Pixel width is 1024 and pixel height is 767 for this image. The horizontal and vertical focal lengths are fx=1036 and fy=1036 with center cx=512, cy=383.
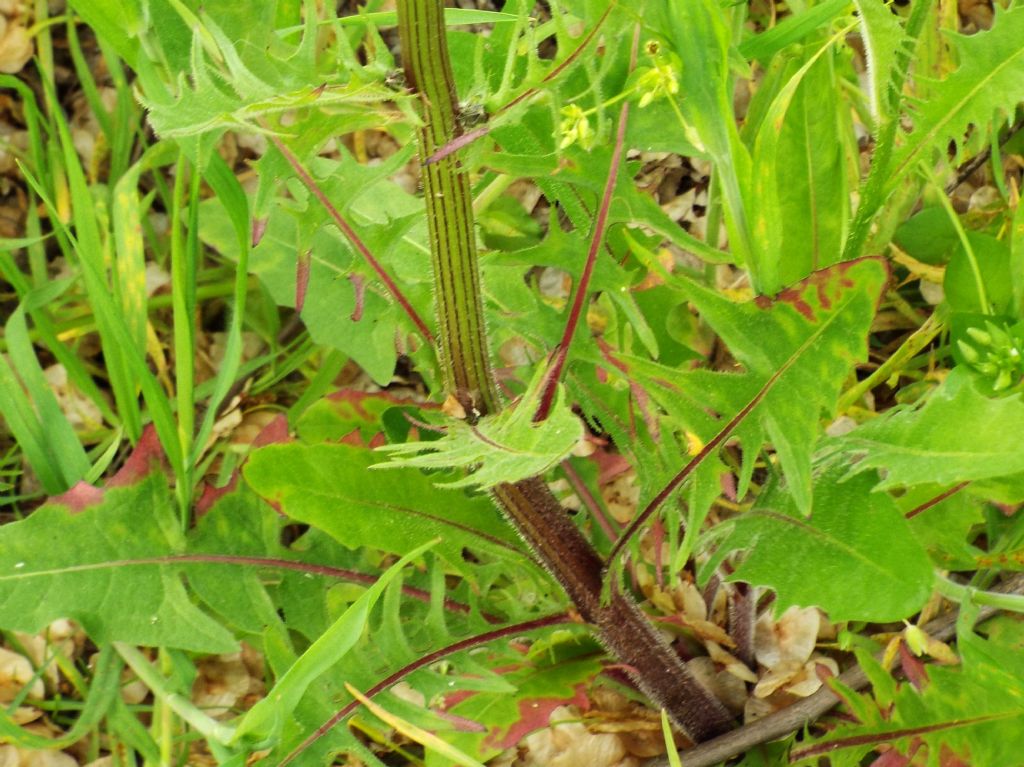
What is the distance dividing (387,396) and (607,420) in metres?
0.28

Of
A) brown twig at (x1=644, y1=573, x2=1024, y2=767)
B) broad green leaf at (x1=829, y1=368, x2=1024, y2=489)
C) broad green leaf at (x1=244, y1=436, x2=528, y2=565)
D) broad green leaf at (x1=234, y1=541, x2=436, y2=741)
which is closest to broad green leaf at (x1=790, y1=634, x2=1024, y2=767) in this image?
brown twig at (x1=644, y1=573, x2=1024, y2=767)

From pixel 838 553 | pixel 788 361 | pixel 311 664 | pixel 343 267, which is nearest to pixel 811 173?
pixel 788 361

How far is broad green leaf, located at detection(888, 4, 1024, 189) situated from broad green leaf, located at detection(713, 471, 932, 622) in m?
0.31

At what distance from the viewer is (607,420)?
1015 millimetres

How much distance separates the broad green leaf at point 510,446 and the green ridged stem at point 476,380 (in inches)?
2.8

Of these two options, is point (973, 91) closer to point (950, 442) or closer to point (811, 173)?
point (811, 173)

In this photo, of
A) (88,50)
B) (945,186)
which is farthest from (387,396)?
(88,50)

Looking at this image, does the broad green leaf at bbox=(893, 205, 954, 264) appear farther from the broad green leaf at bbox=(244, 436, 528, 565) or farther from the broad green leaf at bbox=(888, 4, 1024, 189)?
the broad green leaf at bbox=(244, 436, 528, 565)

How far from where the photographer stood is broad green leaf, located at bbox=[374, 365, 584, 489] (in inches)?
25.1

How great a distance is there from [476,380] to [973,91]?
0.53 meters

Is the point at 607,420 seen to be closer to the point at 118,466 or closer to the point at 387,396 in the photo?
the point at 387,396

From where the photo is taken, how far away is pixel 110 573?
0.99 metres

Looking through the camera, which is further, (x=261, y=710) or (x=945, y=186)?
(x=945, y=186)

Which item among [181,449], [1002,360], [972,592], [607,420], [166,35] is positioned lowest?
[972,592]
